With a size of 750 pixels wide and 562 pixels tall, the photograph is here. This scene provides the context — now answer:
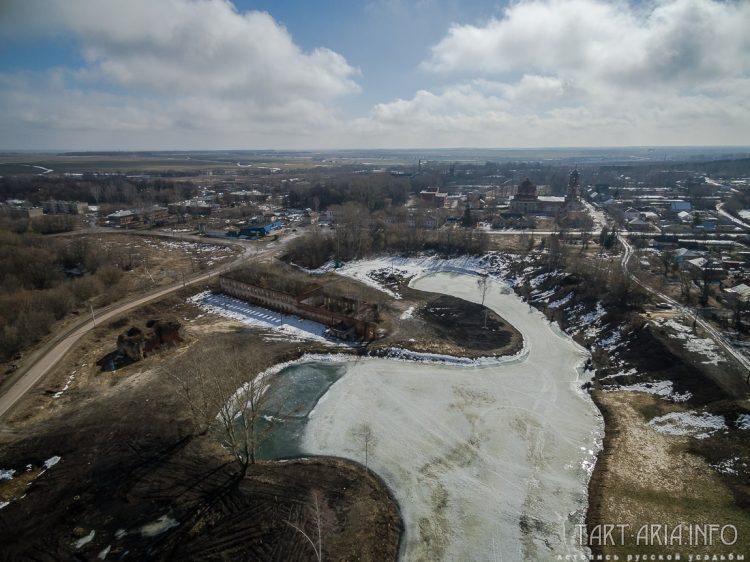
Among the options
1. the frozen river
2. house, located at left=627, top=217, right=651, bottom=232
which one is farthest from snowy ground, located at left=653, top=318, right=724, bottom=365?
house, located at left=627, top=217, right=651, bottom=232

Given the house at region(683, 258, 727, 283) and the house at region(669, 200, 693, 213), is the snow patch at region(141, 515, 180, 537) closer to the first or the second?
the house at region(683, 258, 727, 283)

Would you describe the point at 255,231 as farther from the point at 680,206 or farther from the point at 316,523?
the point at 680,206

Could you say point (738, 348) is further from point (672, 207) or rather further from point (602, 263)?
point (672, 207)

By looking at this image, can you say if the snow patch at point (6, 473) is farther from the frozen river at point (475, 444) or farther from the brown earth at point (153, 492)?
the frozen river at point (475, 444)

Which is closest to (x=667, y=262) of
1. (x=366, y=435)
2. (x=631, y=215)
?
(x=631, y=215)

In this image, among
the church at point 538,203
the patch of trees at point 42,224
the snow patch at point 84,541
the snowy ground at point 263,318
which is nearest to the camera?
the snow patch at point 84,541

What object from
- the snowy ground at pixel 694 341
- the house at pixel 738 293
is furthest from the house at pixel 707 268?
the snowy ground at pixel 694 341

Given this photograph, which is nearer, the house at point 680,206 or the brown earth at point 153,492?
the brown earth at point 153,492
